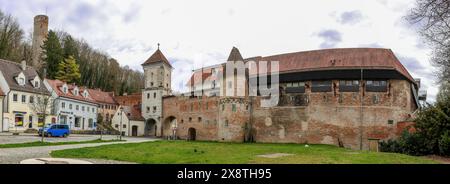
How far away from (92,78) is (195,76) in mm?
26086

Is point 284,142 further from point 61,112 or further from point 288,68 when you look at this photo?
point 61,112

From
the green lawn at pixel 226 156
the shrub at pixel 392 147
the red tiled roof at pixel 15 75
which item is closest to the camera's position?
the green lawn at pixel 226 156

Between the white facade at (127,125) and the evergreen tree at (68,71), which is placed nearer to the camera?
the white facade at (127,125)

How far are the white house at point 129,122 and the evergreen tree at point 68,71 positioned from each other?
9.50 meters

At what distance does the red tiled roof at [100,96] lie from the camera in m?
57.3

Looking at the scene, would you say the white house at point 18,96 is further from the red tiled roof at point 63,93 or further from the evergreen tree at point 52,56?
the evergreen tree at point 52,56

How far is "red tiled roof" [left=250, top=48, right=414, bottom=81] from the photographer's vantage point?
34.8 meters

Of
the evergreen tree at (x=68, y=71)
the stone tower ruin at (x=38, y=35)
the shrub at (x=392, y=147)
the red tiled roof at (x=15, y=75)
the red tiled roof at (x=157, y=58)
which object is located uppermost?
the stone tower ruin at (x=38, y=35)

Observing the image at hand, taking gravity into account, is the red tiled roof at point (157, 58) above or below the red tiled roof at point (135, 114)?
above

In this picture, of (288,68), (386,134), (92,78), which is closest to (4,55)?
(92,78)

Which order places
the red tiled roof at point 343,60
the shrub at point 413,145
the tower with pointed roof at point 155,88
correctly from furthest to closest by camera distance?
the tower with pointed roof at point 155,88, the red tiled roof at point 343,60, the shrub at point 413,145

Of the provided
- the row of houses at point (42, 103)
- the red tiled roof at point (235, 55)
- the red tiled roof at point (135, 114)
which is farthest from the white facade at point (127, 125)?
the red tiled roof at point (235, 55)

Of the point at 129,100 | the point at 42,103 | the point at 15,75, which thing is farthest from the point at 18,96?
the point at 129,100

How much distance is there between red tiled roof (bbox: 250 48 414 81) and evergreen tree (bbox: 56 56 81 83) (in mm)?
34106
